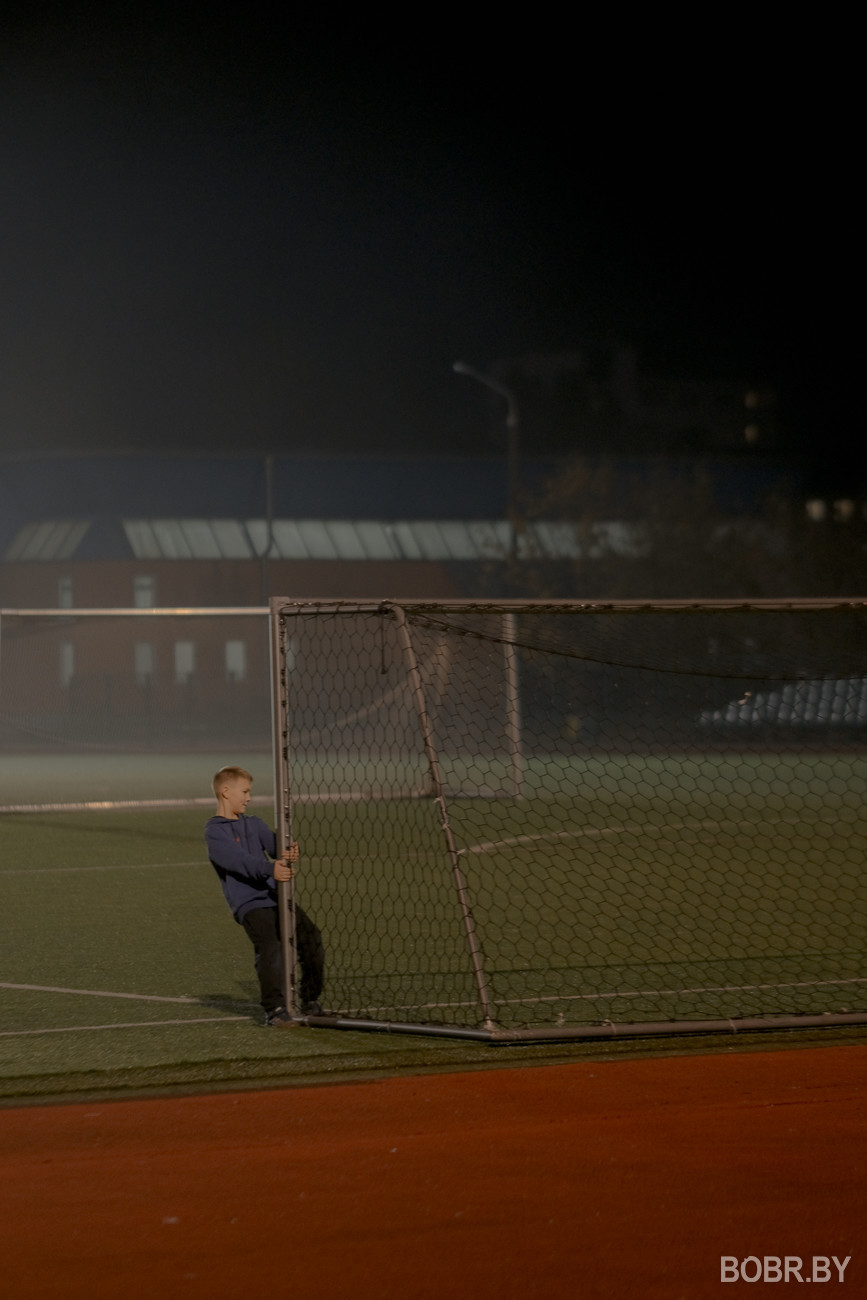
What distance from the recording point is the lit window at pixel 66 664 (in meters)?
26.5

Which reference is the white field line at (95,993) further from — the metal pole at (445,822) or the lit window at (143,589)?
the lit window at (143,589)

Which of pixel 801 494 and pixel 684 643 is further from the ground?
pixel 801 494

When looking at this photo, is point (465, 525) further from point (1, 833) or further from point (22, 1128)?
point (22, 1128)

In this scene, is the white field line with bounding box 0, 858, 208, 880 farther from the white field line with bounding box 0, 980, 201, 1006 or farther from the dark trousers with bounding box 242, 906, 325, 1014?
the dark trousers with bounding box 242, 906, 325, 1014

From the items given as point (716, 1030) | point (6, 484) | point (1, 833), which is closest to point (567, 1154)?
point (716, 1030)

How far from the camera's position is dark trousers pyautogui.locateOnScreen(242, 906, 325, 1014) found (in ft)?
23.0

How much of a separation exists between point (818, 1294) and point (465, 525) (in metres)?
48.3

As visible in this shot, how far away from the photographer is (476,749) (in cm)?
2534

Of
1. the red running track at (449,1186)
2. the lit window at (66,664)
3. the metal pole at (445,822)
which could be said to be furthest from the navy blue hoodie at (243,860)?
the lit window at (66,664)

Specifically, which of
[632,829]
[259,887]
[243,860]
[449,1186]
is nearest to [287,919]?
[259,887]

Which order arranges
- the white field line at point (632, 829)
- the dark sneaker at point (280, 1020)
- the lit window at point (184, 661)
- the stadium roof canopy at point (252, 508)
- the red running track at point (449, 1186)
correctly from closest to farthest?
the red running track at point (449, 1186) < the dark sneaker at point (280, 1020) < the white field line at point (632, 829) < the lit window at point (184, 661) < the stadium roof canopy at point (252, 508)

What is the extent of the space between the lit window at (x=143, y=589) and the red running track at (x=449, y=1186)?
1707 inches

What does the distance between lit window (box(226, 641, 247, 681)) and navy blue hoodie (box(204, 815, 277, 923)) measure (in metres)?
27.5

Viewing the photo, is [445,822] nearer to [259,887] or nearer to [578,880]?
[259,887]
